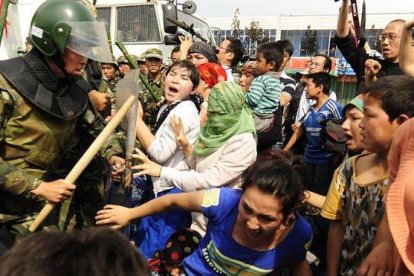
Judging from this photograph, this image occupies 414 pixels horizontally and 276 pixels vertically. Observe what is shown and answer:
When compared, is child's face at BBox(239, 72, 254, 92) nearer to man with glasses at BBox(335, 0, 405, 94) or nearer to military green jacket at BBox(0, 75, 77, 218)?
man with glasses at BBox(335, 0, 405, 94)

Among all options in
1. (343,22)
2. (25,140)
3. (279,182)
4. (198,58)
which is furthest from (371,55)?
(25,140)

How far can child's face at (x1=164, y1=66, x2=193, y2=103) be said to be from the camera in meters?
3.38

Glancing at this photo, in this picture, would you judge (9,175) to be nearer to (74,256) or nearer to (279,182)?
(279,182)

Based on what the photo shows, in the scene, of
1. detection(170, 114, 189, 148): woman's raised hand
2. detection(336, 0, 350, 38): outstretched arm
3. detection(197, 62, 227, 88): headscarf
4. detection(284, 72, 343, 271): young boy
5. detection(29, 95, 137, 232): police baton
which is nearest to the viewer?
detection(29, 95, 137, 232): police baton

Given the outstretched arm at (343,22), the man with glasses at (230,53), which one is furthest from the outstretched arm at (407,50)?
the man with glasses at (230,53)

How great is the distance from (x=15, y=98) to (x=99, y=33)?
1.84 feet

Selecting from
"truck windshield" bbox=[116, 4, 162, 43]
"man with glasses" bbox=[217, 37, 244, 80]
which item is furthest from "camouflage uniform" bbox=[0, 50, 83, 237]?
"truck windshield" bbox=[116, 4, 162, 43]

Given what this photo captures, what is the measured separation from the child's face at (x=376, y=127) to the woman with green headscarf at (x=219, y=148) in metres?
0.91

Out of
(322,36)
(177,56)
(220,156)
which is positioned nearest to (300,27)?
(322,36)

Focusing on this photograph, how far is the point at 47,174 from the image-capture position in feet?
8.34

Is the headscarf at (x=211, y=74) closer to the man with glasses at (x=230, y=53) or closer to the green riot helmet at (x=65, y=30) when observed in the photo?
the man with glasses at (x=230, y=53)

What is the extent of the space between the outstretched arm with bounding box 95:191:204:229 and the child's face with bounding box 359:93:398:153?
0.77 meters

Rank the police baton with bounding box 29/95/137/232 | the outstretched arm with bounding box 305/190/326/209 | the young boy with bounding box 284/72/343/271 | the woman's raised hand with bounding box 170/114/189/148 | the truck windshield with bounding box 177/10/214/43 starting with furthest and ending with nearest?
the truck windshield with bounding box 177/10/214/43, the young boy with bounding box 284/72/343/271, the woman's raised hand with bounding box 170/114/189/148, the outstretched arm with bounding box 305/190/326/209, the police baton with bounding box 29/95/137/232

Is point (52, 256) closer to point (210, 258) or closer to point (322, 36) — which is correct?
point (210, 258)
